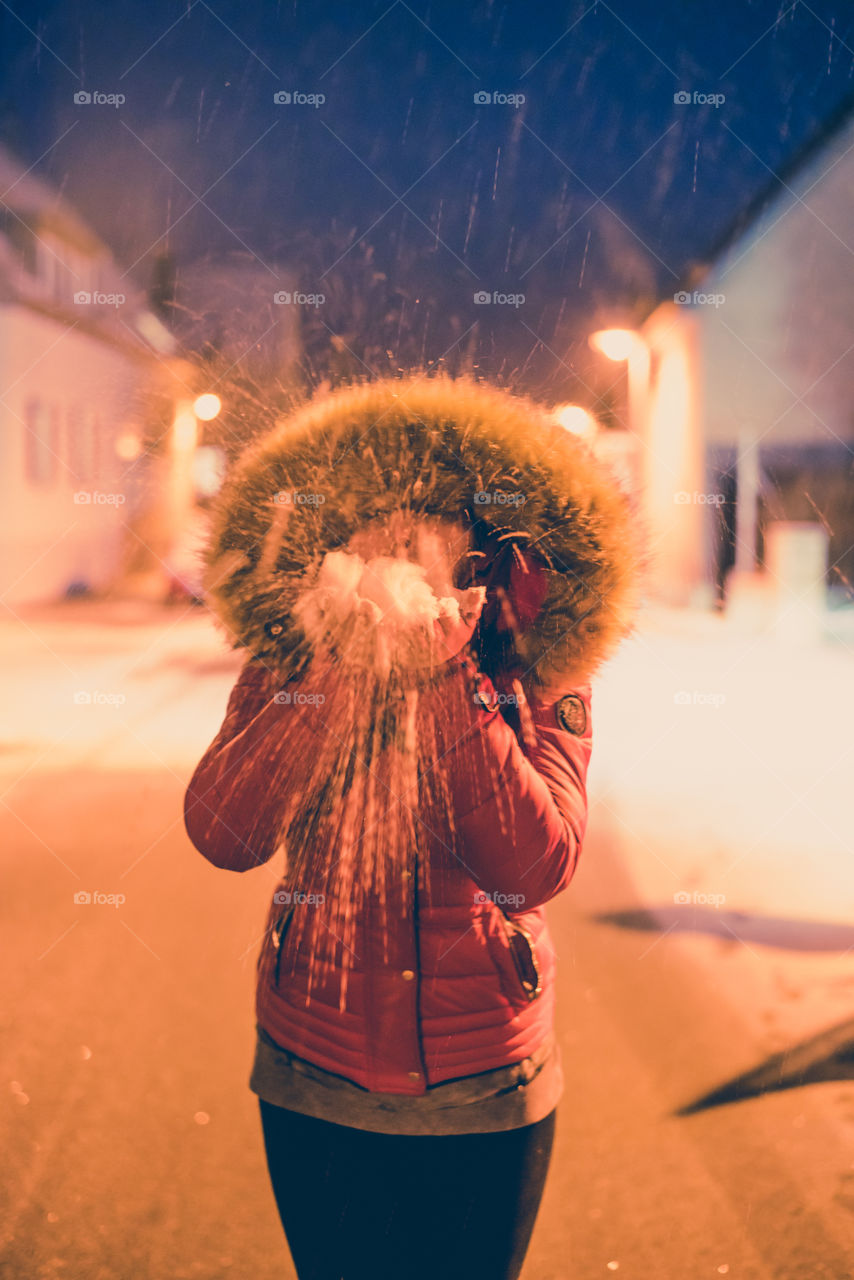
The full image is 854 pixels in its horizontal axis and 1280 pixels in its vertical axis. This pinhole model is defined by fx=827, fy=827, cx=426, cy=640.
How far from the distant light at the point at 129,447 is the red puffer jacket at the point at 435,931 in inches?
33.6

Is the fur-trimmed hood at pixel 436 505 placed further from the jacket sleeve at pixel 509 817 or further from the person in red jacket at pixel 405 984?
the jacket sleeve at pixel 509 817

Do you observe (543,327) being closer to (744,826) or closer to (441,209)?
(441,209)

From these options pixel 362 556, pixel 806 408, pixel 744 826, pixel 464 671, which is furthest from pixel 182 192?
pixel 806 408

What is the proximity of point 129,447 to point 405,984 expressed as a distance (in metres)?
1.25

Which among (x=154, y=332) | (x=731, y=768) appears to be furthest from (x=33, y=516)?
(x=154, y=332)

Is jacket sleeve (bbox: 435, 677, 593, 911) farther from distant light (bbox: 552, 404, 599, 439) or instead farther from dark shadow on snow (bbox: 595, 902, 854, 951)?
dark shadow on snow (bbox: 595, 902, 854, 951)

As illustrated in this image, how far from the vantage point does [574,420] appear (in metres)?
1.23

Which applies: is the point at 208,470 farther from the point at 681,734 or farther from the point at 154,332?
the point at 681,734

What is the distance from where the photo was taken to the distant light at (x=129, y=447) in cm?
174

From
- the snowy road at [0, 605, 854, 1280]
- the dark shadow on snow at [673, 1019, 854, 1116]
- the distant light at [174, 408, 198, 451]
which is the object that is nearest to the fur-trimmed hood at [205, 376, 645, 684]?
the snowy road at [0, 605, 854, 1280]

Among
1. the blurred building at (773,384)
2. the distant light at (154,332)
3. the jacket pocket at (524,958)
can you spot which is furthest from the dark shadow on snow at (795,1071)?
the blurred building at (773,384)

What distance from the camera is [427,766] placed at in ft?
3.24

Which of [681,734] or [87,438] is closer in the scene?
[87,438]

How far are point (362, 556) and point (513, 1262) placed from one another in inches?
38.5
